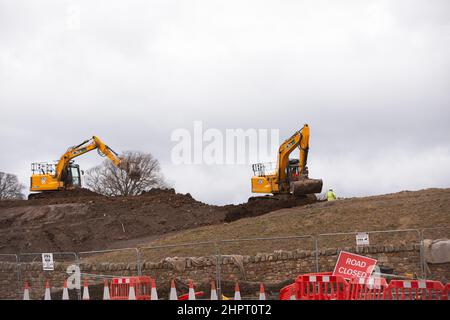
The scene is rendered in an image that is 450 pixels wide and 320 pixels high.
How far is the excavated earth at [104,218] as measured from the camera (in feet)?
107

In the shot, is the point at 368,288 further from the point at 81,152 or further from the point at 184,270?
the point at 81,152

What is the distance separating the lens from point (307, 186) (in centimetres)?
3216

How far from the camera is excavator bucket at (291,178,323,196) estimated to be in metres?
32.1

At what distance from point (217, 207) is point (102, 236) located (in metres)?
8.19

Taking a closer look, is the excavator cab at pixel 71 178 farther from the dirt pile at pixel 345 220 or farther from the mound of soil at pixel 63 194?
the dirt pile at pixel 345 220

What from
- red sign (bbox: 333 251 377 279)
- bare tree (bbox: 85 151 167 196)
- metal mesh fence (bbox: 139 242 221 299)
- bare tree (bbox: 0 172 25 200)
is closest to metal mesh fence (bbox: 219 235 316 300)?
metal mesh fence (bbox: 139 242 221 299)

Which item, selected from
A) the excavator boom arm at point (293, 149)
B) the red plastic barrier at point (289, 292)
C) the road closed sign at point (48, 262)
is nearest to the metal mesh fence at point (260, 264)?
the road closed sign at point (48, 262)

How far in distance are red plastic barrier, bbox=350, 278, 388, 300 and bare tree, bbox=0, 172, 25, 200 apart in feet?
267

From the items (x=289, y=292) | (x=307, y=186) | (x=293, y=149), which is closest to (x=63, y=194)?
(x=293, y=149)

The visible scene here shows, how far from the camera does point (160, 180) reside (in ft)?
258

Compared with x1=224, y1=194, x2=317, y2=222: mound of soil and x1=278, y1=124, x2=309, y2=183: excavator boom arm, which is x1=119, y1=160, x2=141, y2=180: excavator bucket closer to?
x1=224, y1=194, x2=317, y2=222: mound of soil

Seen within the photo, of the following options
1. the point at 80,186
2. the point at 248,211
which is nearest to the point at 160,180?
the point at 80,186

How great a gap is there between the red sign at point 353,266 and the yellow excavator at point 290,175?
58.4 feet
